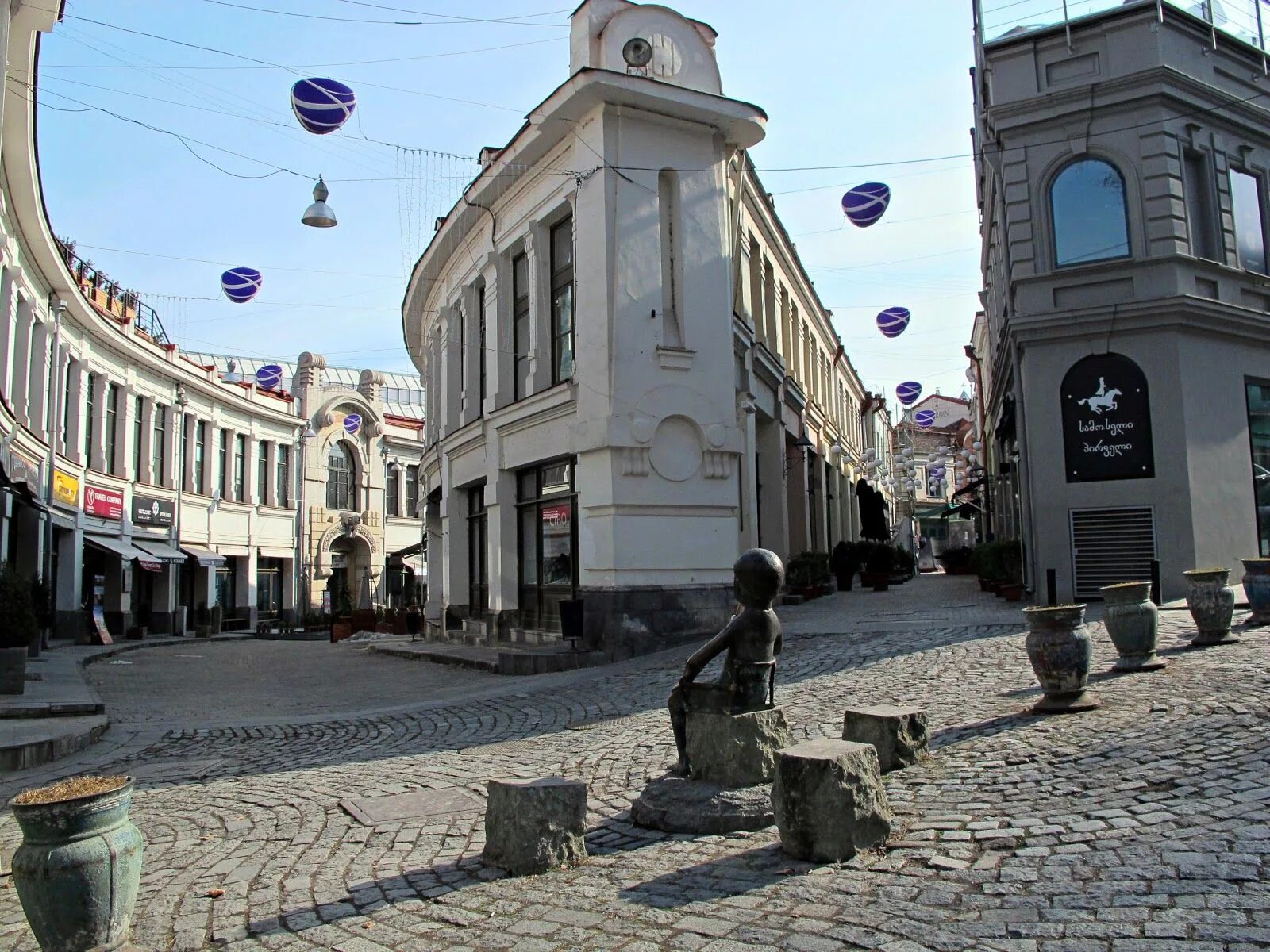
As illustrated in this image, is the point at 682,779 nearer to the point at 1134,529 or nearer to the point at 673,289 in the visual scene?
the point at 673,289

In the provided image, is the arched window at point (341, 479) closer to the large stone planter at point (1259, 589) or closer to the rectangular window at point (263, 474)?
the rectangular window at point (263, 474)

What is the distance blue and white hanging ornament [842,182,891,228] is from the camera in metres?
16.3

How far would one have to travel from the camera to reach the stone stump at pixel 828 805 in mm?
4730

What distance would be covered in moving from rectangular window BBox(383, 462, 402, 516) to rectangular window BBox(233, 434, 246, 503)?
910 cm

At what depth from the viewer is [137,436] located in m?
32.8

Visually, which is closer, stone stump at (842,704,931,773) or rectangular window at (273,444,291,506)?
stone stump at (842,704,931,773)

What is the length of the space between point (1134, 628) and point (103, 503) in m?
29.2

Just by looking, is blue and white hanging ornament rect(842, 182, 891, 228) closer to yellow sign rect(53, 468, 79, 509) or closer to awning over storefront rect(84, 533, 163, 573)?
yellow sign rect(53, 468, 79, 509)

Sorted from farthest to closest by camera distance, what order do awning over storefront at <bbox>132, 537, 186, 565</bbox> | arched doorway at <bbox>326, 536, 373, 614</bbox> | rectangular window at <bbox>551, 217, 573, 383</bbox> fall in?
1. arched doorway at <bbox>326, 536, 373, 614</bbox>
2. awning over storefront at <bbox>132, 537, 186, 565</bbox>
3. rectangular window at <bbox>551, 217, 573, 383</bbox>

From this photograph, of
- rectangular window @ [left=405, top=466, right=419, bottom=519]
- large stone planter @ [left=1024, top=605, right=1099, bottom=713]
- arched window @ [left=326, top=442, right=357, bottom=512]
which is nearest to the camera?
large stone planter @ [left=1024, top=605, right=1099, bottom=713]

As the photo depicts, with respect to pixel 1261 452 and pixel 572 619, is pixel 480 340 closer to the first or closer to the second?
pixel 572 619

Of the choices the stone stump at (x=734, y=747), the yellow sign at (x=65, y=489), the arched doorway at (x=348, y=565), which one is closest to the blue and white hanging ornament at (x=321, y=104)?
the stone stump at (x=734, y=747)

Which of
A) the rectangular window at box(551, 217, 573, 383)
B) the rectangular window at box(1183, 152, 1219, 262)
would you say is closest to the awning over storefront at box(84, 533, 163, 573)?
the rectangular window at box(551, 217, 573, 383)

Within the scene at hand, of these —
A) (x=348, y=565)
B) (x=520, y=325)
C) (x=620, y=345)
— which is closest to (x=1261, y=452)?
(x=620, y=345)
